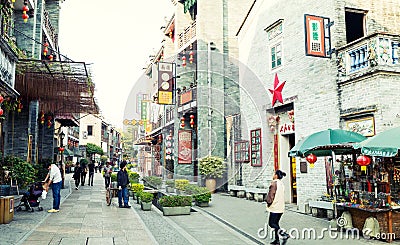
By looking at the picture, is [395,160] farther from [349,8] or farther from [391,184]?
[349,8]

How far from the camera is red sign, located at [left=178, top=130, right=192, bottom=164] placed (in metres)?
22.3

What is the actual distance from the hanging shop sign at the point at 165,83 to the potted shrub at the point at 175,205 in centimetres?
967

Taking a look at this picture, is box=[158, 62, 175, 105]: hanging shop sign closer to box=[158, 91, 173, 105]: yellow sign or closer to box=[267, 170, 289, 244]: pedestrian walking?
box=[158, 91, 173, 105]: yellow sign

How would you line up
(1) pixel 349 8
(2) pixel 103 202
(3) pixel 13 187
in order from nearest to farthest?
(1) pixel 349 8, (3) pixel 13 187, (2) pixel 103 202

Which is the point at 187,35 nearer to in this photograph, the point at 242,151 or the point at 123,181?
the point at 242,151

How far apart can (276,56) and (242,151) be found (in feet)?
15.6

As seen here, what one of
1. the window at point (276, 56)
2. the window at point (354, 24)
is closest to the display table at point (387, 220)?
the window at point (354, 24)

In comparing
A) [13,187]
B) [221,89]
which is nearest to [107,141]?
[221,89]

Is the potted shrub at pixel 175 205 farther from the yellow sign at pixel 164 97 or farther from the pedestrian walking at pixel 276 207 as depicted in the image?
the yellow sign at pixel 164 97

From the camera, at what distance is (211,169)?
59.2 feet

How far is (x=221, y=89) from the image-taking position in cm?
2059

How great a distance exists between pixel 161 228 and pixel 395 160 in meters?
5.91

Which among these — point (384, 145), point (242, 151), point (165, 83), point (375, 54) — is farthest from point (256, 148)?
point (384, 145)

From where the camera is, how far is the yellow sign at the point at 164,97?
20.8m
